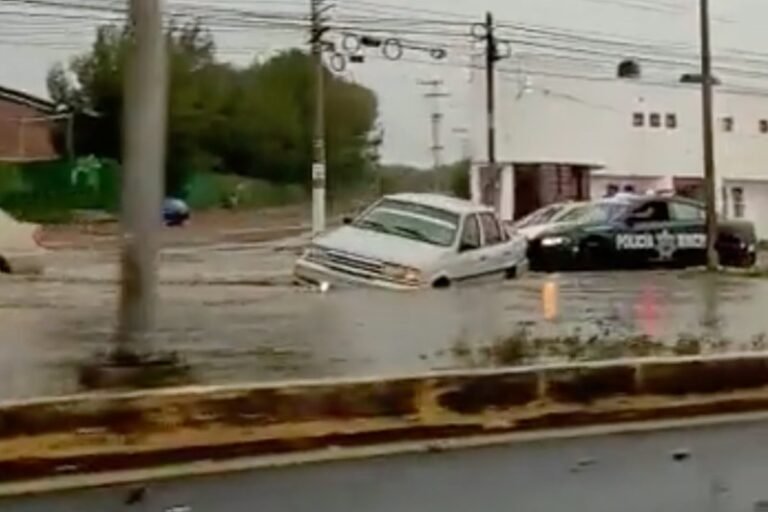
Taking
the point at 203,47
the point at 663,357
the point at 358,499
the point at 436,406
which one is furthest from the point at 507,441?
the point at 203,47

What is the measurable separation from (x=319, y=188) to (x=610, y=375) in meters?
29.4

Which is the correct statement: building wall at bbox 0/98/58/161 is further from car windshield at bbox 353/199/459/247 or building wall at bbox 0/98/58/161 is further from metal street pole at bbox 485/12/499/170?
car windshield at bbox 353/199/459/247

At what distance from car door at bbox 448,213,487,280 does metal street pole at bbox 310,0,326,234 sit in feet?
37.0

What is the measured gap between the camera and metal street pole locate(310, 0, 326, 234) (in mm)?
35188

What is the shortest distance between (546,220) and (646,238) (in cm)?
186

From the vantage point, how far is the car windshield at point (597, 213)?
86.9 feet

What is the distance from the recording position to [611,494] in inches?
233

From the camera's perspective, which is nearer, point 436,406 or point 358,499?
point 358,499

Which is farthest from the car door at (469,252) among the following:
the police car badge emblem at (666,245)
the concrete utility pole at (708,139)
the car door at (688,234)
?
the car door at (688,234)

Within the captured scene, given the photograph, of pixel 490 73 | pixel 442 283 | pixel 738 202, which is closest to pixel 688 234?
pixel 442 283

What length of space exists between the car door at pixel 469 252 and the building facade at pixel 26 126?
29.9 meters

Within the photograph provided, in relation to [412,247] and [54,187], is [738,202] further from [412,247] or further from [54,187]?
[412,247]

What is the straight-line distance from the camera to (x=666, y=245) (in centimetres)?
2711

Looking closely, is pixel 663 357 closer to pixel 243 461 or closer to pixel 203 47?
pixel 243 461
